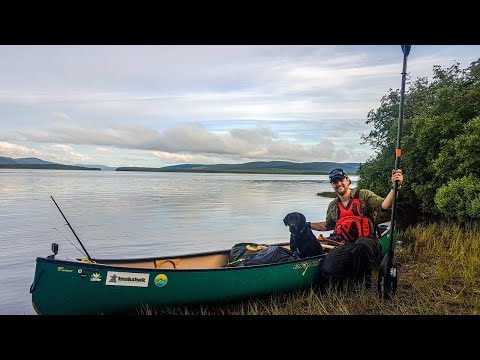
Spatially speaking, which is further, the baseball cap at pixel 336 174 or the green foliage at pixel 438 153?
the green foliage at pixel 438 153

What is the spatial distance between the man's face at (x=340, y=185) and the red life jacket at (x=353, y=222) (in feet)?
0.34

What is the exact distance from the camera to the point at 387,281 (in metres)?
3.68

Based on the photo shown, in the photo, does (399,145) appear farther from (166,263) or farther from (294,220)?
(166,263)

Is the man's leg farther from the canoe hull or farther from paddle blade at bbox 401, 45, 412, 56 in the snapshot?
paddle blade at bbox 401, 45, 412, 56

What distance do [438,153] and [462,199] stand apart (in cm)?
92

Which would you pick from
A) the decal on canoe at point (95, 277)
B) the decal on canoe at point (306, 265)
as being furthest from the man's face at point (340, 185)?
the decal on canoe at point (95, 277)

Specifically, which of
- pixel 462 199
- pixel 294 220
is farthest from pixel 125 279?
pixel 462 199

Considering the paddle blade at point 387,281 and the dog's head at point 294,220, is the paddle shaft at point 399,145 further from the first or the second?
the dog's head at point 294,220

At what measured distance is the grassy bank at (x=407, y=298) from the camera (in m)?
3.57

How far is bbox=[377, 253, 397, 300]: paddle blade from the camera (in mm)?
3672

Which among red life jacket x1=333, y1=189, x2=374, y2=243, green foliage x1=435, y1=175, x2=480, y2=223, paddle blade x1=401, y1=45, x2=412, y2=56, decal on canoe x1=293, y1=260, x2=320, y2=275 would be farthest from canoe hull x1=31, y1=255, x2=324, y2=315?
green foliage x1=435, y1=175, x2=480, y2=223
